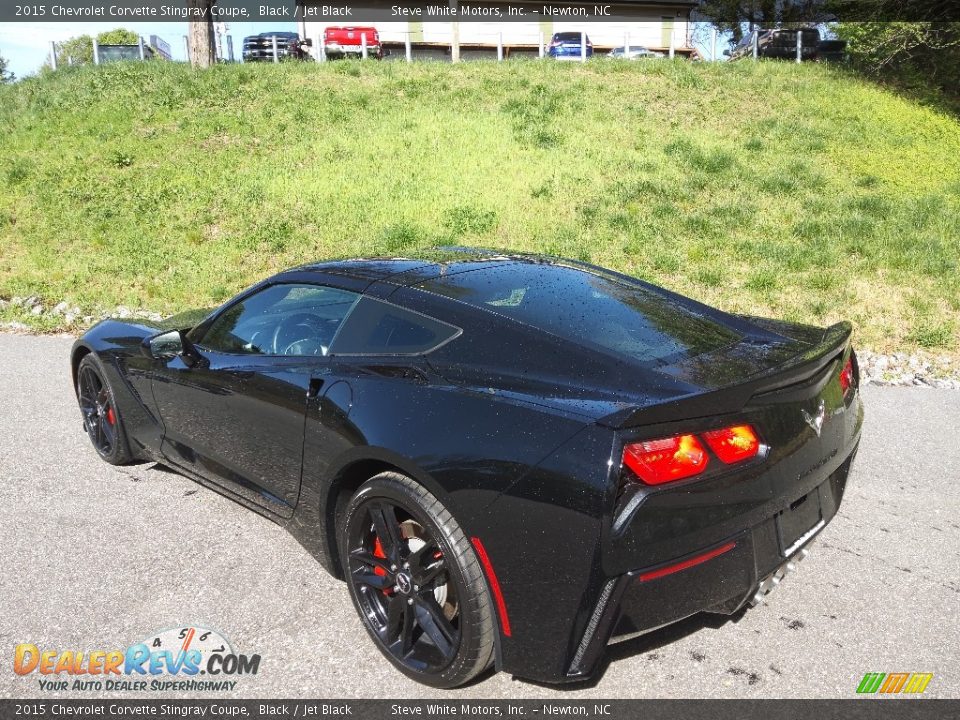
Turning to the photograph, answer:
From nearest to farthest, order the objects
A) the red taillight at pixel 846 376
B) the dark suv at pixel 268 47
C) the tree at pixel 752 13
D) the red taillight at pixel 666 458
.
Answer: the red taillight at pixel 666 458 < the red taillight at pixel 846 376 < the dark suv at pixel 268 47 < the tree at pixel 752 13

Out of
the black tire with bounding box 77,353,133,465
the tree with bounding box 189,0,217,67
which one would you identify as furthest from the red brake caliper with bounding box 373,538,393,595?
the tree with bounding box 189,0,217,67

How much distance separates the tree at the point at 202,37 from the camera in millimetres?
20578

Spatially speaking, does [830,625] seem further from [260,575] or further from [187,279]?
[187,279]

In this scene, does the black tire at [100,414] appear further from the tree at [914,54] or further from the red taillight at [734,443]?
the tree at [914,54]

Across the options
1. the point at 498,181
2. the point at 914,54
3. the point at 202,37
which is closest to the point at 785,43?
the point at 914,54

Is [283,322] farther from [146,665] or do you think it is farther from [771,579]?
[771,579]

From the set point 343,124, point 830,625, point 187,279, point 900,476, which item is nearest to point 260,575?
point 830,625

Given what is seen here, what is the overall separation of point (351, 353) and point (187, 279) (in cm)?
838

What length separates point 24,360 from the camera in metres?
7.41

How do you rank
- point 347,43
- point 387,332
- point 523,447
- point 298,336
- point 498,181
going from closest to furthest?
point 523,447
point 387,332
point 298,336
point 498,181
point 347,43

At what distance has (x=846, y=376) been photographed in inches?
120

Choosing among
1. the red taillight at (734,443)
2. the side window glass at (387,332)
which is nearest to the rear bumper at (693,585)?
the red taillight at (734,443)

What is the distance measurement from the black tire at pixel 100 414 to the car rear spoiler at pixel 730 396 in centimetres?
331

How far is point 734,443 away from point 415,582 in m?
1.15
